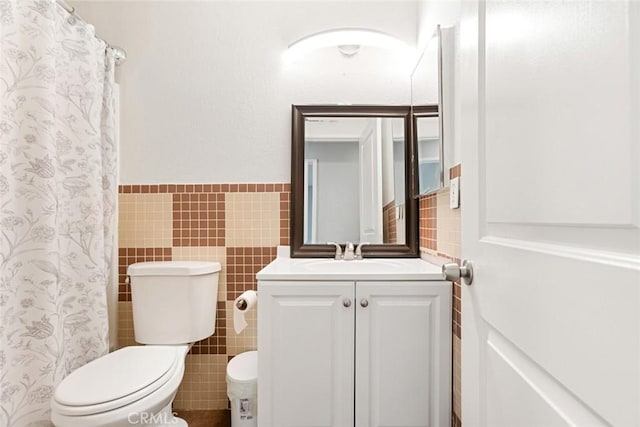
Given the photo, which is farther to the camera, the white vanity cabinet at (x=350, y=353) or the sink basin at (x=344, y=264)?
the sink basin at (x=344, y=264)

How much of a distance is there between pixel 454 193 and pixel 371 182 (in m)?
0.64

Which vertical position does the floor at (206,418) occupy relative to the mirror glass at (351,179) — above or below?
below

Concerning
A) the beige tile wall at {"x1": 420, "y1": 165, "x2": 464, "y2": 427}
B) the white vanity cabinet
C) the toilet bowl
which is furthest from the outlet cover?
the toilet bowl

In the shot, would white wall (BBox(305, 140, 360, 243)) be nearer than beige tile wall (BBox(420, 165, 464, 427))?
No

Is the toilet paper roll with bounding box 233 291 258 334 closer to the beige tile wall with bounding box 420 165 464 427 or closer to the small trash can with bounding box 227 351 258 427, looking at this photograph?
the small trash can with bounding box 227 351 258 427

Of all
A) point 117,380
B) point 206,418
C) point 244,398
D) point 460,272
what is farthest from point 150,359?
point 460,272

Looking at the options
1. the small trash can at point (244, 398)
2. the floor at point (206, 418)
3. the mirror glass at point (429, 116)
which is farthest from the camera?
the floor at point (206, 418)

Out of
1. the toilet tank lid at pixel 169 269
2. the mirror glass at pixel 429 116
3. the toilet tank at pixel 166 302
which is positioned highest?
the mirror glass at pixel 429 116

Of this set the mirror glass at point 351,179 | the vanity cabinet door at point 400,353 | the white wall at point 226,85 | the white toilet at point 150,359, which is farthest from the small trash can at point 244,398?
the white wall at point 226,85

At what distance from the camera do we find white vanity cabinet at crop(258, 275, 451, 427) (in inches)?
52.9

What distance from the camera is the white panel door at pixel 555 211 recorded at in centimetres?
39

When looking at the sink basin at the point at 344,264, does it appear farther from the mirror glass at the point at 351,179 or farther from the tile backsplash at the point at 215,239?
the tile backsplash at the point at 215,239

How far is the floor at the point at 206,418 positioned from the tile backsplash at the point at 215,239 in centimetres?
3

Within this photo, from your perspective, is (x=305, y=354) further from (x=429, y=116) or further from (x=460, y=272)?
(x=429, y=116)
